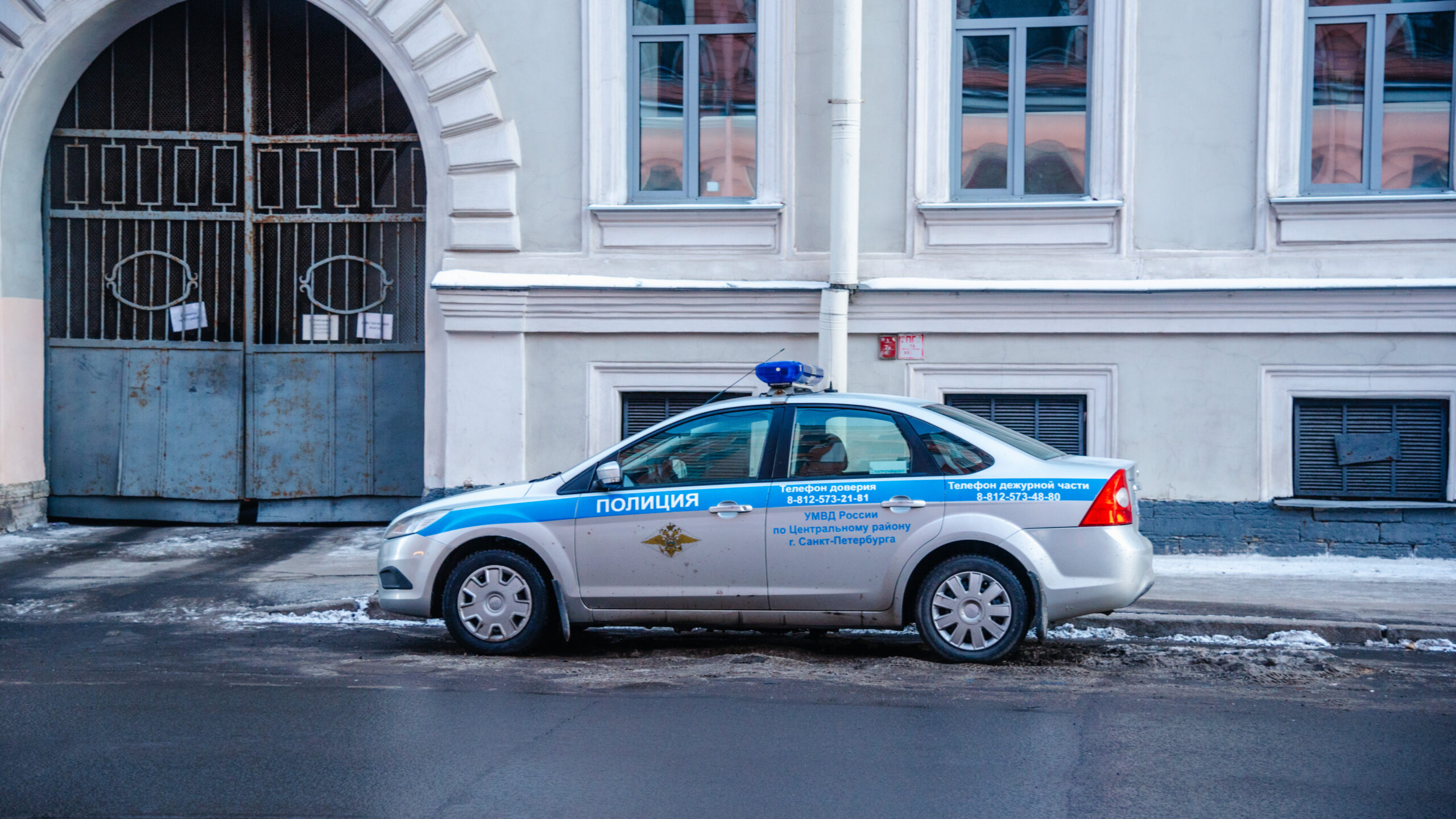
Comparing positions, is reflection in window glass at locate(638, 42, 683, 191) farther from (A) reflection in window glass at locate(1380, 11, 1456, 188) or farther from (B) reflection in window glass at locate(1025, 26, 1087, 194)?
(A) reflection in window glass at locate(1380, 11, 1456, 188)

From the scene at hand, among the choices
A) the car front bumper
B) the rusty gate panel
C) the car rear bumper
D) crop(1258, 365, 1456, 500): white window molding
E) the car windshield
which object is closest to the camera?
the car rear bumper

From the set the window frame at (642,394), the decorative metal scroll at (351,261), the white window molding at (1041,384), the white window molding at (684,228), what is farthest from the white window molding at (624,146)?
the decorative metal scroll at (351,261)

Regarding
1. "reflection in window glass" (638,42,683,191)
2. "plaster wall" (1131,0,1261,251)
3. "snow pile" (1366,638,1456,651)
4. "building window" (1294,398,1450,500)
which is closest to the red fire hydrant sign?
"plaster wall" (1131,0,1261,251)

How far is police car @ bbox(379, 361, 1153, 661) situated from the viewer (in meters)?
7.18

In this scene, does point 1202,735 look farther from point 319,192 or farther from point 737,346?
point 319,192

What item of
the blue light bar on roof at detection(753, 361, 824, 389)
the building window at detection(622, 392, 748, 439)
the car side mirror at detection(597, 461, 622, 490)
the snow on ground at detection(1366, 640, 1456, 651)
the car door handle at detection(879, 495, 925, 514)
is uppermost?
the blue light bar on roof at detection(753, 361, 824, 389)

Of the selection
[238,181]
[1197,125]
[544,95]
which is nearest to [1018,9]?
[1197,125]

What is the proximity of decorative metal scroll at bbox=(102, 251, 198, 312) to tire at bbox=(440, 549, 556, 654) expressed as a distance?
6636 mm

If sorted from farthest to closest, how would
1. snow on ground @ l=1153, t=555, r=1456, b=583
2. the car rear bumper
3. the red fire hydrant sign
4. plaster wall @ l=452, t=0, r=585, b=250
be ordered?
plaster wall @ l=452, t=0, r=585, b=250, the red fire hydrant sign, snow on ground @ l=1153, t=555, r=1456, b=583, the car rear bumper

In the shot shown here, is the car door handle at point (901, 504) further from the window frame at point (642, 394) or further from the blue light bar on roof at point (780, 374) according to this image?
the window frame at point (642, 394)

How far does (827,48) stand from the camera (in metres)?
11.5

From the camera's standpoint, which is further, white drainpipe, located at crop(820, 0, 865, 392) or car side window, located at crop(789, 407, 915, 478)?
white drainpipe, located at crop(820, 0, 865, 392)

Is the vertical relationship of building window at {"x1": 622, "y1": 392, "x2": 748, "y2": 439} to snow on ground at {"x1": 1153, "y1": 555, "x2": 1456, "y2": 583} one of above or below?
above

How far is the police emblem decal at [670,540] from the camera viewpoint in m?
7.46
